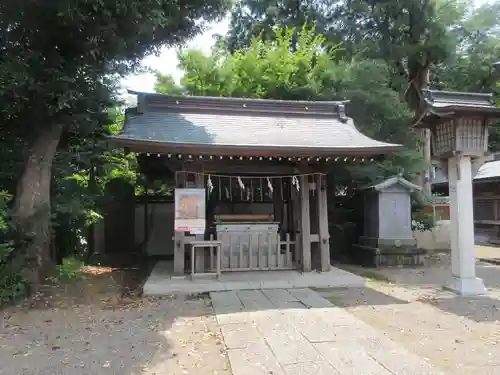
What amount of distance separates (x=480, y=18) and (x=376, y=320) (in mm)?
17541

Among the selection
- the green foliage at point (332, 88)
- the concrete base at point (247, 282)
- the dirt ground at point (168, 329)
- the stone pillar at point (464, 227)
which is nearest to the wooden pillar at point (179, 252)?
the concrete base at point (247, 282)

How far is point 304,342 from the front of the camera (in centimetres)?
429

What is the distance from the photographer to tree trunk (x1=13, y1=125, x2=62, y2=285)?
6.49 m

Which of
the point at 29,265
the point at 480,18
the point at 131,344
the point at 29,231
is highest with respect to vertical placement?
the point at 480,18

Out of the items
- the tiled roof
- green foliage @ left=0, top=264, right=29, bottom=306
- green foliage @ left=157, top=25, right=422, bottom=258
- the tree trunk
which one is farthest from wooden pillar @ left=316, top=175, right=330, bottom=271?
green foliage @ left=0, top=264, right=29, bottom=306

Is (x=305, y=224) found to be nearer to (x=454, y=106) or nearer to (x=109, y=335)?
(x=454, y=106)

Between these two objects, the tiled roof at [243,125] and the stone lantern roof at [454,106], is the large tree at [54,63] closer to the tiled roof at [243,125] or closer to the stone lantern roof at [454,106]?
the tiled roof at [243,125]

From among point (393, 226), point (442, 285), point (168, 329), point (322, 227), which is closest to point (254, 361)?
point (168, 329)

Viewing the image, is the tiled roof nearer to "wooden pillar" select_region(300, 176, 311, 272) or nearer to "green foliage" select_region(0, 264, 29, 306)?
"wooden pillar" select_region(300, 176, 311, 272)

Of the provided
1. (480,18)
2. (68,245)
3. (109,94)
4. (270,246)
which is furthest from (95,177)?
(480,18)

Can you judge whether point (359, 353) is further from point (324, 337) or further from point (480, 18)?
point (480, 18)

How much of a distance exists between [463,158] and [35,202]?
744 cm

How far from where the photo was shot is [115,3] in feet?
19.5

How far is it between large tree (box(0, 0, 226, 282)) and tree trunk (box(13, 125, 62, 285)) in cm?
2
